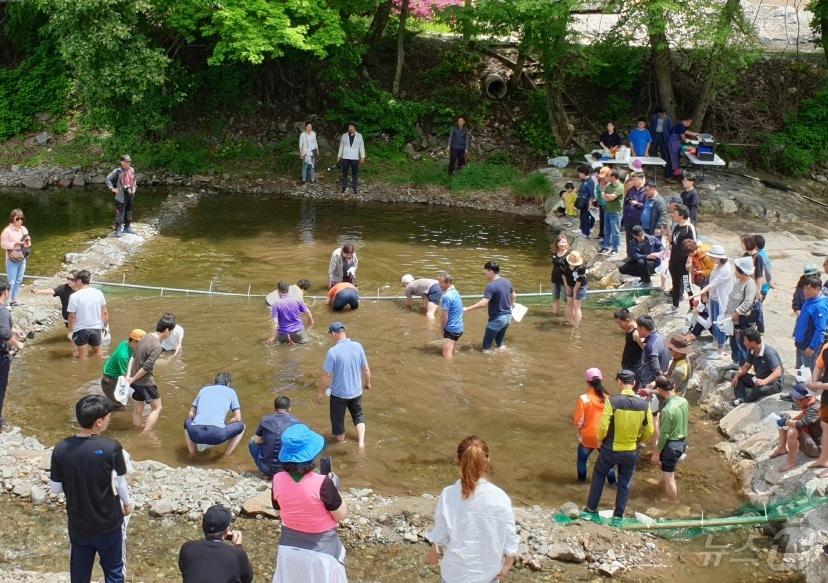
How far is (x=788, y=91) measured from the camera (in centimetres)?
2612

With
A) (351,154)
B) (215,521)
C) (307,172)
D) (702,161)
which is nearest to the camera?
(215,521)

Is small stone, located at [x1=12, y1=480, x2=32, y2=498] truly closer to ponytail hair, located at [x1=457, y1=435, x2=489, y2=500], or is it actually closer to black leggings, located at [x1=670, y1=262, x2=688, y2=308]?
ponytail hair, located at [x1=457, y1=435, x2=489, y2=500]

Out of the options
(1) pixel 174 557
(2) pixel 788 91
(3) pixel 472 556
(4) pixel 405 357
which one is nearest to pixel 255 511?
(1) pixel 174 557

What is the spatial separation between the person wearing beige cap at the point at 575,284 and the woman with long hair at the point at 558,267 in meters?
0.10

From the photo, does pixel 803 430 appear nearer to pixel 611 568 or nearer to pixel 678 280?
pixel 611 568

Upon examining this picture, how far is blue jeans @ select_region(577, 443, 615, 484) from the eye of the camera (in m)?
9.78

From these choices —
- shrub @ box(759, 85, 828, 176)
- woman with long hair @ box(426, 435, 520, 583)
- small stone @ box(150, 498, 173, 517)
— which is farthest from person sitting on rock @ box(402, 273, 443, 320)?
shrub @ box(759, 85, 828, 176)

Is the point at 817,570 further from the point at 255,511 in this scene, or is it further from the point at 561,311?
the point at 561,311

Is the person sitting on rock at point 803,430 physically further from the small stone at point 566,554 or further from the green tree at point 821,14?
the green tree at point 821,14

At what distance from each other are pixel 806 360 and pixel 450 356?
4881 mm

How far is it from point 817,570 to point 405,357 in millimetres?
6732

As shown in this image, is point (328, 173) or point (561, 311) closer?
point (561, 311)

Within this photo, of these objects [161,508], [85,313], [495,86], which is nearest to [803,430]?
[161,508]

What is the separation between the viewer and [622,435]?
342 inches
